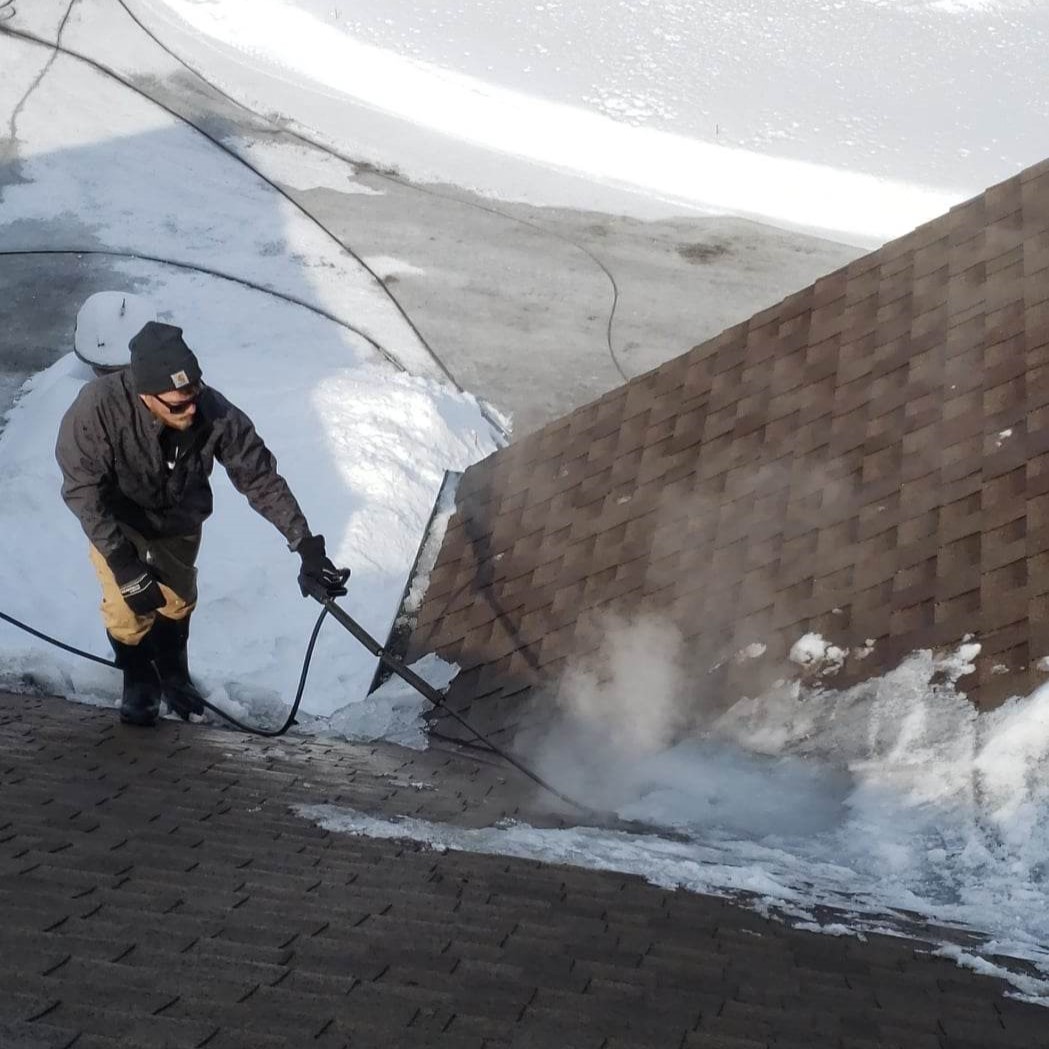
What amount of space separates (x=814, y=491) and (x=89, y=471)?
292cm

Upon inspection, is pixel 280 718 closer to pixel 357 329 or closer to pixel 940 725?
pixel 940 725

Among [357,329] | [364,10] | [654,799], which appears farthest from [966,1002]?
[364,10]

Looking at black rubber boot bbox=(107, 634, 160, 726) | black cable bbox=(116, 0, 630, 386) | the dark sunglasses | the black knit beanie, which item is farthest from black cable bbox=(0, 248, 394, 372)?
the black knit beanie

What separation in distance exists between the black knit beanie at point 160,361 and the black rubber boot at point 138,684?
143 cm

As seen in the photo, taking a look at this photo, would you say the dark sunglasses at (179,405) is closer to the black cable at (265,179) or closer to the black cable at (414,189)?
the black cable at (265,179)

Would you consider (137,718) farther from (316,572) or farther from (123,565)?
(316,572)

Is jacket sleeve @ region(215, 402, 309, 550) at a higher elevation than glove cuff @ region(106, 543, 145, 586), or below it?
higher

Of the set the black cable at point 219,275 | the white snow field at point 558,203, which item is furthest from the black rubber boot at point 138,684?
the black cable at point 219,275

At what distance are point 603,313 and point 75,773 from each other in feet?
29.3

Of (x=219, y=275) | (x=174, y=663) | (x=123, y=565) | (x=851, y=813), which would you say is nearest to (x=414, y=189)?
(x=219, y=275)

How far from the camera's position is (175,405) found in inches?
175

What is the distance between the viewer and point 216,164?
14.1m

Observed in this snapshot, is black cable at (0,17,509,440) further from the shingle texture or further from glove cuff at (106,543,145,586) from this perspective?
the shingle texture

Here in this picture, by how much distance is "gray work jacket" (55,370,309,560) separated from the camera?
15.0 feet
